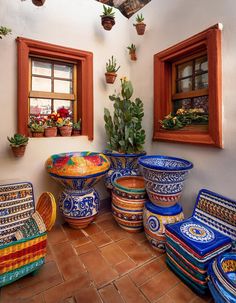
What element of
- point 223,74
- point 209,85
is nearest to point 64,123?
point 209,85

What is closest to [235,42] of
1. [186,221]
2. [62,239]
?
[186,221]

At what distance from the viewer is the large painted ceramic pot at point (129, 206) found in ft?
6.64

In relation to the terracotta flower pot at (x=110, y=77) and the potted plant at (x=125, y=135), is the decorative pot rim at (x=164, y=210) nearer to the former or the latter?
the potted plant at (x=125, y=135)

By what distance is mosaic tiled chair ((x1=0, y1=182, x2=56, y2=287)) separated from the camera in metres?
1.30

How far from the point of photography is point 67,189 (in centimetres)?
209

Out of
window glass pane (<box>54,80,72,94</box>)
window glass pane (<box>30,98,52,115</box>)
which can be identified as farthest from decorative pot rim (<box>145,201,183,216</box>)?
window glass pane (<box>54,80,72,94</box>)

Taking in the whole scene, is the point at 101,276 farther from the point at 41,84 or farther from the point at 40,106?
the point at 41,84

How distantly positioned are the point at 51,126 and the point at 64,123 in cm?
17

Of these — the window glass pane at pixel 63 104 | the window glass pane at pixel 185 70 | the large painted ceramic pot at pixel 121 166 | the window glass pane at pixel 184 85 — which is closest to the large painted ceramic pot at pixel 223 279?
the large painted ceramic pot at pixel 121 166

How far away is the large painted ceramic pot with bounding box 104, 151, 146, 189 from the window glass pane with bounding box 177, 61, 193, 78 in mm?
1131

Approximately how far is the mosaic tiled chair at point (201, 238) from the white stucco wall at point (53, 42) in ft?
4.68

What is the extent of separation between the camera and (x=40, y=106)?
2.36 meters

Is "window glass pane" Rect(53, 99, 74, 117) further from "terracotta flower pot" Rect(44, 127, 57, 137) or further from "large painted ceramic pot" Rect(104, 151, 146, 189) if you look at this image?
"large painted ceramic pot" Rect(104, 151, 146, 189)

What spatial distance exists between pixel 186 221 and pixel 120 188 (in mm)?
766
